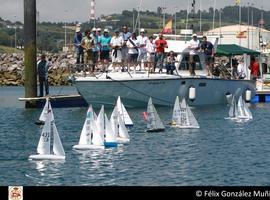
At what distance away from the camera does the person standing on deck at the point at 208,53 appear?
40.8 metres

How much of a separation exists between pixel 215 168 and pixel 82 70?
19.5 metres

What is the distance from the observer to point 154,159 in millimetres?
20969

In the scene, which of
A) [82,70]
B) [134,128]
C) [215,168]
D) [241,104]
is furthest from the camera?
[82,70]

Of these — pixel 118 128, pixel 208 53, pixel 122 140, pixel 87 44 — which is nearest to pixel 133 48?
pixel 87 44

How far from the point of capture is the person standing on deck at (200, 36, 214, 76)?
134 ft

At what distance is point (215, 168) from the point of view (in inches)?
760

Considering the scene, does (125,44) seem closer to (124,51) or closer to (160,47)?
(124,51)

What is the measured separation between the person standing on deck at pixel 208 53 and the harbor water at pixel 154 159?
26.2 feet

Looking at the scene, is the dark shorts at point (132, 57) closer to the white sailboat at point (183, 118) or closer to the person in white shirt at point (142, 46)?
the person in white shirt at point (142, 46)

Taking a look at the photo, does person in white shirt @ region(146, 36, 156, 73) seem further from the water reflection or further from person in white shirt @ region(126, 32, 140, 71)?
the water reflection

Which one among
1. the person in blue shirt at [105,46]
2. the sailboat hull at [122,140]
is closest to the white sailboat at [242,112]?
the person in blue shirt at [105,46]

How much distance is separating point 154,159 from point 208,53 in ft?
67.5
